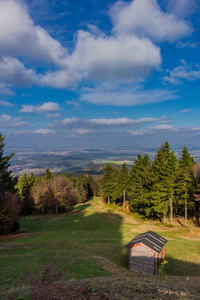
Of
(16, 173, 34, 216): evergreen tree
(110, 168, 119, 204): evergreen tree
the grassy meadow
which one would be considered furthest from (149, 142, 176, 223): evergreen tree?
(16, 173, 34, 216): evergreen tree

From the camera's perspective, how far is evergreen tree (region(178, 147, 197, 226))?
3150cm

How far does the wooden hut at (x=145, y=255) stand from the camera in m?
15.1

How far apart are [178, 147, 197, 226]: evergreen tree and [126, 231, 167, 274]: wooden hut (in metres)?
18.3

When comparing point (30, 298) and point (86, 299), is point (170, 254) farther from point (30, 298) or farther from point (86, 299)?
point (30, 298)

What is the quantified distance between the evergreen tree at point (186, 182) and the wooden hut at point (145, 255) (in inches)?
721

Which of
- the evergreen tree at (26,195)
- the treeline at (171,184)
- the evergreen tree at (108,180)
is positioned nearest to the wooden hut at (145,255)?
the treeline at (171,184)

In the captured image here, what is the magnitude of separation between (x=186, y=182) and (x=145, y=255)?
68.9ft

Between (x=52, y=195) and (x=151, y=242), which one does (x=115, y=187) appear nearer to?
(x=52, y=195)

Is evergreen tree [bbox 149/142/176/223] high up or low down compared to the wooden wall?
up

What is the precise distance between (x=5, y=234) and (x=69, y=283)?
2116 centimetres

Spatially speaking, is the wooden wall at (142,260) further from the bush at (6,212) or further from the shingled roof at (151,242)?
the bush at (6,212)

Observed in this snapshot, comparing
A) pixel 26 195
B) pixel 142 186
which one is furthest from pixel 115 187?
pixel 26 195

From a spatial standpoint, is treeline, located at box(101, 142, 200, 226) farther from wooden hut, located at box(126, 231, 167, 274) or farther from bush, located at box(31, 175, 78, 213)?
bush, located at box(31, 175, 78, 213)

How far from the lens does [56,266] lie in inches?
573
